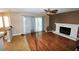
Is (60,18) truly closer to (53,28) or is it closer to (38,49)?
(53,28)

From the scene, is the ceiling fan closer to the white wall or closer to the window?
the white wall

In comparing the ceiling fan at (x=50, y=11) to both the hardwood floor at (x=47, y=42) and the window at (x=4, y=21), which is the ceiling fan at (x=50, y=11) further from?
the window at (x=4, y=21)

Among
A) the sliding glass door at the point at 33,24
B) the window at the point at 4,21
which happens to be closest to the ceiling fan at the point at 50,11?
the sliding glass door at the point at 33,24

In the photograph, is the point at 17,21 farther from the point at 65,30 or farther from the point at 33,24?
the point at 65,30

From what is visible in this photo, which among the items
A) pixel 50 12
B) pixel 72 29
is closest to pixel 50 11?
pixel 50 12

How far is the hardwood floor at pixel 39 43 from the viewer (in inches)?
59.2

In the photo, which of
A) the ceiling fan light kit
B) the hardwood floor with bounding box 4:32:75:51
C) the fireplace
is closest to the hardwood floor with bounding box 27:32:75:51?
the hardwood floor with bounding box 4:32:75:51

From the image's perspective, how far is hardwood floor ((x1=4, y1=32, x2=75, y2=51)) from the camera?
1504mm

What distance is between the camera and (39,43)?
1526 mm
